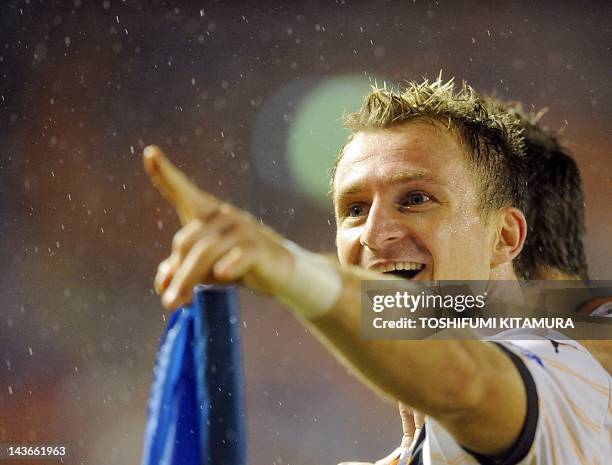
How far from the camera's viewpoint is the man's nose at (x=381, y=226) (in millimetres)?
1326

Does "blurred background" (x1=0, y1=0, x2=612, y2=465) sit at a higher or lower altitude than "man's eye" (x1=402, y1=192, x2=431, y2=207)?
higher

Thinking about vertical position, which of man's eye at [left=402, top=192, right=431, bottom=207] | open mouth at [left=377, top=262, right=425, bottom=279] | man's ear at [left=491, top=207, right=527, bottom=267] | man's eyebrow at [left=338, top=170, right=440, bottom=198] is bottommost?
open mouth at [left=377, top=262, right=425, bottom=279]

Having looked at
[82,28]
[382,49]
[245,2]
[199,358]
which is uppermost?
[245,2]

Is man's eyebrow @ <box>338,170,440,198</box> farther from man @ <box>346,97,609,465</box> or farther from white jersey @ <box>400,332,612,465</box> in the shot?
white jersey @ <box>400,332,612,465</box>

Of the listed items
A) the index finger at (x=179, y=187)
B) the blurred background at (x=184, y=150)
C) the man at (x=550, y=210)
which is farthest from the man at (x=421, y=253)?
the blurred background at (x=184, y=150)

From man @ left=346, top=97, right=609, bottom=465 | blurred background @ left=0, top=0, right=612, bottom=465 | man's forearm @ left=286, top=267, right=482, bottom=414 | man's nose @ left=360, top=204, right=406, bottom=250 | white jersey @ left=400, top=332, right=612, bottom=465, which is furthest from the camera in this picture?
blurred background @ left=0, top=0, right=612, bottom=465

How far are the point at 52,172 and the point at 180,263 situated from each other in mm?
4790

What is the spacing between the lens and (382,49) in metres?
4.91

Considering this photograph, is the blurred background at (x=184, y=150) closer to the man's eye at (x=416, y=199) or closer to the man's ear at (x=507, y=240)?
the man's ear at (x=507, y=240)

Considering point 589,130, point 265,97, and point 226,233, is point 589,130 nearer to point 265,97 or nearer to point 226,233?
point 265,97

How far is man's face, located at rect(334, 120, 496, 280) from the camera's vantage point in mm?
1336

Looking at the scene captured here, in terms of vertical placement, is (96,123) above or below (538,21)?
below

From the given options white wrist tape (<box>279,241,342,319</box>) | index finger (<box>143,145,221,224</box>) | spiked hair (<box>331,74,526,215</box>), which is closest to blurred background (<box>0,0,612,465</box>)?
spiked hair (<box>331,74,526,215</box>)

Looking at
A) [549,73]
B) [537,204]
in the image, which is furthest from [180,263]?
[549,73]
